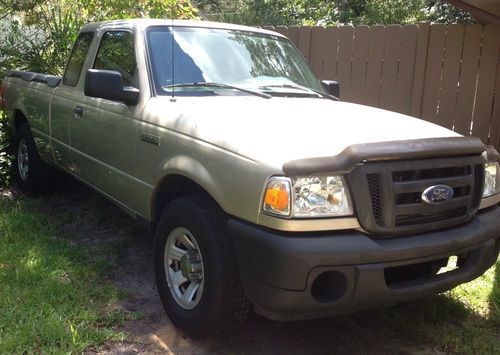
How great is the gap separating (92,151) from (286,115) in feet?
6.33

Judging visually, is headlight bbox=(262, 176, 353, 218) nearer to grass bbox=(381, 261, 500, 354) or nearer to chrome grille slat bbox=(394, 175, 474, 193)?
chrome grille slat bbox=(394, 175, 474, 193)

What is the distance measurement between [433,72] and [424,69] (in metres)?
0.12

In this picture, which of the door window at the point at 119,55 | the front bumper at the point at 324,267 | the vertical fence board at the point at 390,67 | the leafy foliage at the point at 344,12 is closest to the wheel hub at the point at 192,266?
the front bumper at the point at 324,267

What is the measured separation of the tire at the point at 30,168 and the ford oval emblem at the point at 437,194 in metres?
4.41

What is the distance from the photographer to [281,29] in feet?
26.9

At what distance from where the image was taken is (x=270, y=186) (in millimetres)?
2568

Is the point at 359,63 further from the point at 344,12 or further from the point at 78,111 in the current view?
the point at 344,12

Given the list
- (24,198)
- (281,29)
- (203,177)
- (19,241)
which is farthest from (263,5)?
(203,177)

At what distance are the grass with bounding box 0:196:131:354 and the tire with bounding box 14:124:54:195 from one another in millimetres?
836

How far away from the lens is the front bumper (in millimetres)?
2502

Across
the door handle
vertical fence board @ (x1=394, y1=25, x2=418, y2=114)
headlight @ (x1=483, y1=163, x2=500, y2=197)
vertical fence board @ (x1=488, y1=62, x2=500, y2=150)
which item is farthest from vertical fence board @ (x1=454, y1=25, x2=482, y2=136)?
the door handle

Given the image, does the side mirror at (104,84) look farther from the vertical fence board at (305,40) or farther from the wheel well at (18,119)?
the vertical fence board at (305,40)

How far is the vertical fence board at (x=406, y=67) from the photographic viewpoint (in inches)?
263

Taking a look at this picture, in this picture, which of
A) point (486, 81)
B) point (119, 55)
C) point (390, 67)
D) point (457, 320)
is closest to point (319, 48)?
point (390, 67)
